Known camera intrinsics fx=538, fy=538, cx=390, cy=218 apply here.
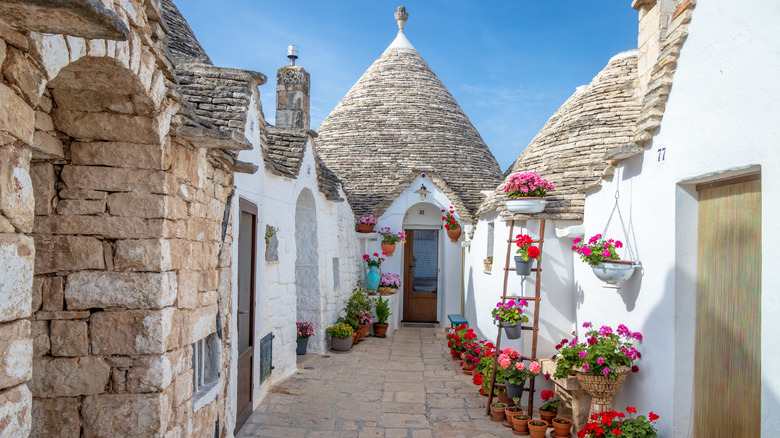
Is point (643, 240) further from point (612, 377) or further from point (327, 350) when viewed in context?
Result: point (327, 350)

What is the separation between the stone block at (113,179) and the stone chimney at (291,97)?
6.18 m

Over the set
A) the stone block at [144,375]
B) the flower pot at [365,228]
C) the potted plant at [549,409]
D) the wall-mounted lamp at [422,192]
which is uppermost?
the wall-mounted lamp at [422,192]

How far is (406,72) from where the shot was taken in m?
15.4

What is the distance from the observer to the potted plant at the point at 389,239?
11961 mm

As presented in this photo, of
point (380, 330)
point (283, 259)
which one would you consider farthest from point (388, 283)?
point (283, 259)

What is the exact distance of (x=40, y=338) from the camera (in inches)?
112

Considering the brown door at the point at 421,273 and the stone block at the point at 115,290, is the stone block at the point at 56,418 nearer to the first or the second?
the stone block at the point at 115,290

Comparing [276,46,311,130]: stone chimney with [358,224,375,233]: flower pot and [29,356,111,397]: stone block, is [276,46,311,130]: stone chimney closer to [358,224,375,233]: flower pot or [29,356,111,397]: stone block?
[358,224,375,233]: flower pot

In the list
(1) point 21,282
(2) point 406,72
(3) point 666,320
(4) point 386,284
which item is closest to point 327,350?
(4) point 386,284

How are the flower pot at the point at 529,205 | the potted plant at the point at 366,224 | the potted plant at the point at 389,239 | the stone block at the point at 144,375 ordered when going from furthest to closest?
1. the potted plant at the point at 389,239
2. the potted plant at the point at 366,224
3. the flower pot at the point at 529,205
4. the stone block at the point at 144,375

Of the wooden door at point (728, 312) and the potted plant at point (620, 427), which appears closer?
the wooden door at point (728, 312)

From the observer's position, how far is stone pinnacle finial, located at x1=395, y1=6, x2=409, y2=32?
53.2 feet

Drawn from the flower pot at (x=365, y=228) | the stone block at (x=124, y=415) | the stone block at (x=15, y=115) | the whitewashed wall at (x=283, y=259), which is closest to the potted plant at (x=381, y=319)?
the whitewashed wall at (x=283, y=259)

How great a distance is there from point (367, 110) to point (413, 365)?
818 centimetres
